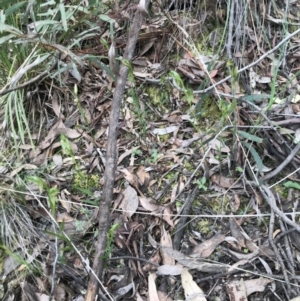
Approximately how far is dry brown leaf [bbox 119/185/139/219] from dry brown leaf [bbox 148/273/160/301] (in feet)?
0.72

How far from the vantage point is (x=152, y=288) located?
1287 millimetres

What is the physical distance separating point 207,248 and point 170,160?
358 mm

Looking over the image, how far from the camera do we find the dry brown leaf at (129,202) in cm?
142

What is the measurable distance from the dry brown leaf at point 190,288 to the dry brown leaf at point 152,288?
92 mm

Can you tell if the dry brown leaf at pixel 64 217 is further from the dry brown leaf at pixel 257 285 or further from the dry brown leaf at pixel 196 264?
the dry brown leaf at pixel 257 285

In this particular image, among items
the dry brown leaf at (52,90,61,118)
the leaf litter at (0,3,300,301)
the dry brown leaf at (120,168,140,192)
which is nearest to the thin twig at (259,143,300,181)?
the leaf litter at (0,3,300,301)

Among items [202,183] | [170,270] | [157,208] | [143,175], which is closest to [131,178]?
[143,175]

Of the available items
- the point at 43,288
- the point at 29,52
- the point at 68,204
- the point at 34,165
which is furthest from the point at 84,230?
the point at 29,52

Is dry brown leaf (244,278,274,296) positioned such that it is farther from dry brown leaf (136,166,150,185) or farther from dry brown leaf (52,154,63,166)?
dry brown leaf (52,154,63,166)

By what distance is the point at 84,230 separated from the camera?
1.41 m

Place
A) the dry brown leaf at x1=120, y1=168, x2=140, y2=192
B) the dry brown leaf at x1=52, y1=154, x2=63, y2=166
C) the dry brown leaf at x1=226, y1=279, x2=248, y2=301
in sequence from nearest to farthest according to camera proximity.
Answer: the dry brown leaf at x1=226, y1=279, x2=248, y2=301 < the dry brown leaf at x1=120, y1=168, x2=140, y2=192 < the dry brown leaf at x1=52, y1=154, x2=63, y2=166

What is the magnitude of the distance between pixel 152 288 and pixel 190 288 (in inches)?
4.8

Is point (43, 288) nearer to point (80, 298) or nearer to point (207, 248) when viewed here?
point (80, 298)

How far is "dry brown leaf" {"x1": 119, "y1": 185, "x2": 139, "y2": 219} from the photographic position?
1416 mm
